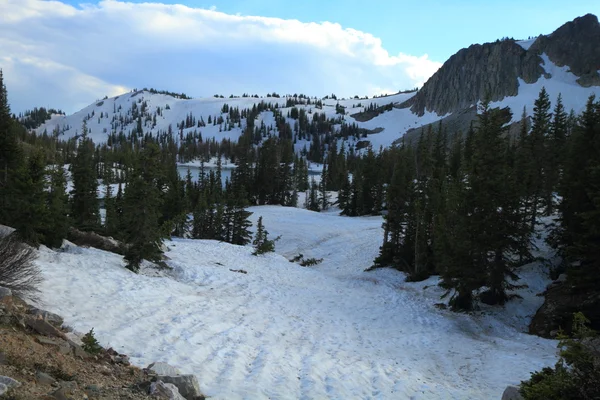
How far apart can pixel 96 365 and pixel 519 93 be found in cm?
17419

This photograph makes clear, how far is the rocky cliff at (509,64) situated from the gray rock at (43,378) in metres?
155

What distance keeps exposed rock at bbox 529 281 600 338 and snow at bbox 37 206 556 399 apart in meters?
1.02

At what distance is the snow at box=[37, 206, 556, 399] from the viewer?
9523 millimetres

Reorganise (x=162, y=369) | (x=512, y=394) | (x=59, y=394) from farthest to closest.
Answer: (x=162, y=369)
(x=512, y=394)
(x=59, y=394)

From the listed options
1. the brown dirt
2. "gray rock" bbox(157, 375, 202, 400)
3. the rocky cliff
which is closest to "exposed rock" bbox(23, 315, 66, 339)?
the brown dirt

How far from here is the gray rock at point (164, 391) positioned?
6.29m

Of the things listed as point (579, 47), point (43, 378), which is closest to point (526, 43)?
point (579, 47)

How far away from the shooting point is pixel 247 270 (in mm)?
27281

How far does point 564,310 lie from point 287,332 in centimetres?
1319

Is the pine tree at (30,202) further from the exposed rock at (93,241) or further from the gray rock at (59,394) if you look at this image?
the gray rock at (59,394)

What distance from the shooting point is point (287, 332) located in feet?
46.5

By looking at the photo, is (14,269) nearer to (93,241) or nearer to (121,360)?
(121,360)

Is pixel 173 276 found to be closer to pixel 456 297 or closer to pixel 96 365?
pixel 96 365

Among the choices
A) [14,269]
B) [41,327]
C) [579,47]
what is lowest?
[41,327]
